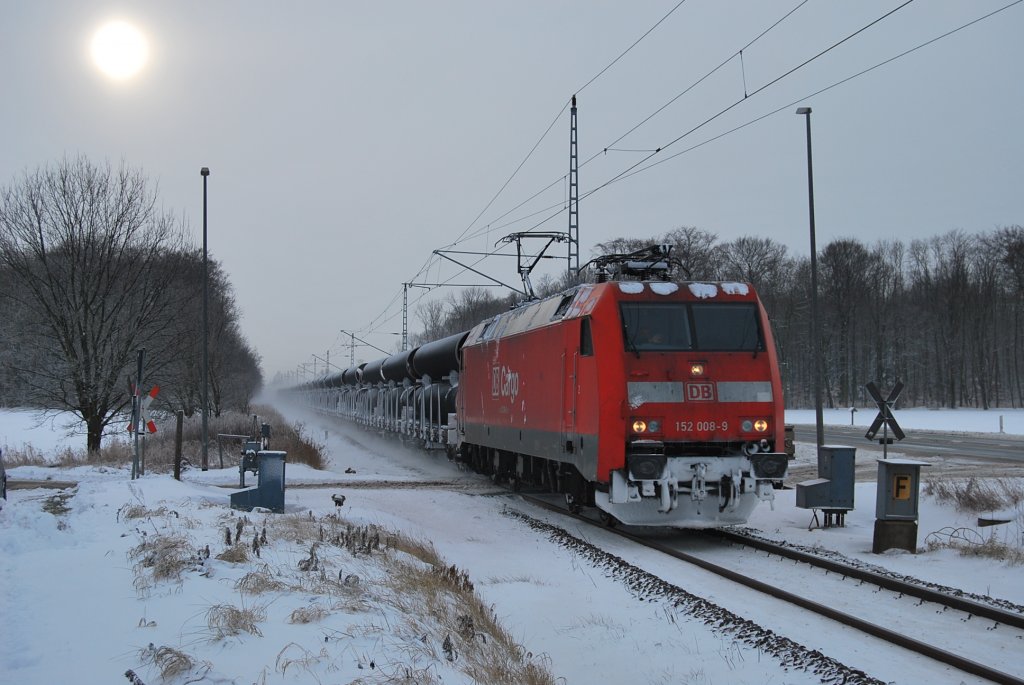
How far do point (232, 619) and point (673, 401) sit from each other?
21.9ft

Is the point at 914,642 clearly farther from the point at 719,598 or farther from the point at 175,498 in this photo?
the point at 175,498

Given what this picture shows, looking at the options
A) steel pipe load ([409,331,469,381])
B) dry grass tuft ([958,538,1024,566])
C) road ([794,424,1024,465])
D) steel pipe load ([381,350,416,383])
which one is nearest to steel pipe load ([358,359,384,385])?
steel pipe load ([381,350,416,383])

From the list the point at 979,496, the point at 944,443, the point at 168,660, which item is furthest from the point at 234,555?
the point at 944,443

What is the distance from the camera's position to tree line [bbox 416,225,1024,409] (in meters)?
64.0

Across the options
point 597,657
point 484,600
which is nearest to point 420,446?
point 484,600

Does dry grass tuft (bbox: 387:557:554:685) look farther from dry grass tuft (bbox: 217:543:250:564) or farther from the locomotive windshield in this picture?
the locomotive windshield

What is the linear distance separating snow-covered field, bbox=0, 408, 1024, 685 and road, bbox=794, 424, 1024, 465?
40.4 ft

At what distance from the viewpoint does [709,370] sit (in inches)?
446

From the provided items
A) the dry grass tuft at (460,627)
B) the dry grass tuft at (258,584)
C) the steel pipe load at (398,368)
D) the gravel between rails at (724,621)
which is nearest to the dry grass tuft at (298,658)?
the dry grass tuft at (460,627)

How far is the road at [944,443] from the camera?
24.6 metres

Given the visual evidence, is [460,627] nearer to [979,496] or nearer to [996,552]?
[996,552]

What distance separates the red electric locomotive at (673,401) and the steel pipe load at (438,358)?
11387 millimetres

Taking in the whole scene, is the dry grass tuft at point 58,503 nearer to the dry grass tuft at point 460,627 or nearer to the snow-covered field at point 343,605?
the snow-covered field at point 343,605

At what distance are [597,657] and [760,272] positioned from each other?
61.3m
